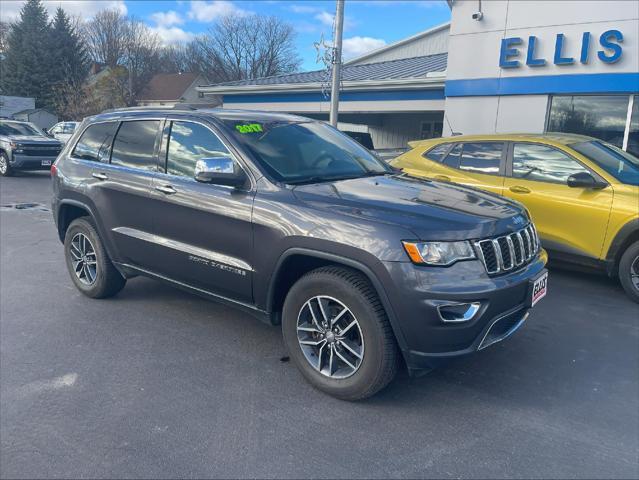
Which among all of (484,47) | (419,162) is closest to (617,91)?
(484,47)

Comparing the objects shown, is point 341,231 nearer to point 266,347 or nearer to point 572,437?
point 266,347

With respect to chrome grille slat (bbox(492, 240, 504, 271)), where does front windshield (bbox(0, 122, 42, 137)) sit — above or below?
above

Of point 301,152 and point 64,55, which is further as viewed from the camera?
point 64,55

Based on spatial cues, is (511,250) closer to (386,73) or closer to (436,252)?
(436,252)

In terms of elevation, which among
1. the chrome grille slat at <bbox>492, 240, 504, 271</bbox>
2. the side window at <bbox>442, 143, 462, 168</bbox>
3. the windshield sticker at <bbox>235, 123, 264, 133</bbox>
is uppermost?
the windshield sticker at <bbox>235, 123, 264, 133</bbox>

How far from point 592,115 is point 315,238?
10489 mm

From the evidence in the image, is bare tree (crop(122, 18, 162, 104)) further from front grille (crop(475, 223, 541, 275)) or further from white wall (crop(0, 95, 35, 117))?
front grille (crop(475, 223, 541, 275))

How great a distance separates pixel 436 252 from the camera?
3014 mm

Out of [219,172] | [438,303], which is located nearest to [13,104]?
[219,172]

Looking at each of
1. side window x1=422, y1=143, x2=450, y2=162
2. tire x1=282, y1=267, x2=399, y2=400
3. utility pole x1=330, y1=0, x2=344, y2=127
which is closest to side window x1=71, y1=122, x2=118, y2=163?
tire x1=282, y1=267, x2=399, y2=400

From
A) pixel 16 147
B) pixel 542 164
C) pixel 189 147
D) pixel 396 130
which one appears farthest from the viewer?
pixel 396 130

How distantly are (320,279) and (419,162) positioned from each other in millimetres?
4291

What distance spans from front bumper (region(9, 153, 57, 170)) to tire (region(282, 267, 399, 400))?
48.1ft

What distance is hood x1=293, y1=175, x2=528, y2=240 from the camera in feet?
10.1
